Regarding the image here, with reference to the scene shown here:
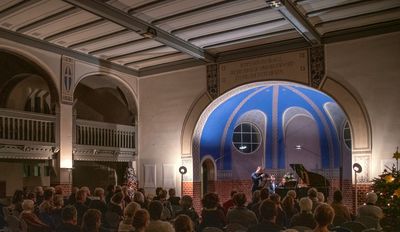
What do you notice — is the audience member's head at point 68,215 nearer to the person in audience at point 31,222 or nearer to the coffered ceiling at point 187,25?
the person in audience at point 31,222

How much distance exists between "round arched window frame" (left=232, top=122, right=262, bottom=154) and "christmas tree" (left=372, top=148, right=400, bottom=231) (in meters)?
9.84

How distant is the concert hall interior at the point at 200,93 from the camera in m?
12.1

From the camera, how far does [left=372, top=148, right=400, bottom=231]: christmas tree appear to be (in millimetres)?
6555

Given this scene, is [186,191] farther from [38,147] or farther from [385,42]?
[385,42]

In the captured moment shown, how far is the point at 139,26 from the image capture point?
12.2 meters

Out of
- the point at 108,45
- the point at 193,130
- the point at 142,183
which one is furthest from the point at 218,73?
the point at 142,183

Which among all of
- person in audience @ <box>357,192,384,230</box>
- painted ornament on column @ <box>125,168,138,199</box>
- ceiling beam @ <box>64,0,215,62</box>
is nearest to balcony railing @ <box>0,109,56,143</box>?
painted ornament on column @ <box>125,168,138,199</box>

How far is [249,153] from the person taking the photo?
18.2 m

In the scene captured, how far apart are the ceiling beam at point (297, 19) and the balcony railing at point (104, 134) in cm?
717

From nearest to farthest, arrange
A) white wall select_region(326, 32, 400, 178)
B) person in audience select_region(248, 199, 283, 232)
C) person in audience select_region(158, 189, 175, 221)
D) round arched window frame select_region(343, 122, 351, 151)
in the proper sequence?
person in audience select_region(248, 199, 283, 232) < person in audience select_region(158, 189, 175, 221) < white wall select_region(326, 32, 400, 178) < round arched window frame select_region(343, 122, 351, 151)

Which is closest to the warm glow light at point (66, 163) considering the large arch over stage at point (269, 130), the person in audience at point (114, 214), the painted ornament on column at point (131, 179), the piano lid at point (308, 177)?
the painted ornament on column at point (131, 179)

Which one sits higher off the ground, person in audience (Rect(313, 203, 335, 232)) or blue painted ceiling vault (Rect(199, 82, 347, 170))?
blue painted ceiling vault (Rect(199, 82, 347, 170))

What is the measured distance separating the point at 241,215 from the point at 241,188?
1103cm

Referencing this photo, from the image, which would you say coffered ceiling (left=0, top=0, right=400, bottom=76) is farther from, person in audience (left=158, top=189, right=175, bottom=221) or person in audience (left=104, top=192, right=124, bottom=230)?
person in audience (left=104, top=192, right=124, bottom=230)
